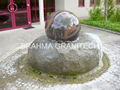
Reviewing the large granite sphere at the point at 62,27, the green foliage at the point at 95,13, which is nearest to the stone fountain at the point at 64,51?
the large granite sphere at the point at 62,27

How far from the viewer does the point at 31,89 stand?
3.84m

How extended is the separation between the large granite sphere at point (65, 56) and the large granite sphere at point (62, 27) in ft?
0.61

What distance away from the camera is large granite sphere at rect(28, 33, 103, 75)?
165 inches

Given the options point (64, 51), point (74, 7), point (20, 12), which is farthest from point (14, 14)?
point (64, 51)

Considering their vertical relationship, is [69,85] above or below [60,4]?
below

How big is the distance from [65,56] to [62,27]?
76cm

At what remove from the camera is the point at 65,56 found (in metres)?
4.16

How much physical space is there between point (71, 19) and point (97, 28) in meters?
5.61

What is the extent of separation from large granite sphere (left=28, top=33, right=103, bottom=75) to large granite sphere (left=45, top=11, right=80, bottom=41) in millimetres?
186

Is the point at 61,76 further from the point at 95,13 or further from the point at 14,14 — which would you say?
the point at 95,13

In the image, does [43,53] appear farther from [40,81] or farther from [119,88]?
[119,88]

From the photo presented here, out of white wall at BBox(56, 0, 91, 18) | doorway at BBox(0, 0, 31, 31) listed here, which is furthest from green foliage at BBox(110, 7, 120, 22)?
doorway at BBox(0, 0, 31, 31)

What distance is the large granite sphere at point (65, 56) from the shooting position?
4.19m

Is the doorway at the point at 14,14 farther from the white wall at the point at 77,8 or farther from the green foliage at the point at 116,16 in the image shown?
the green foliage at the point at 116,16
